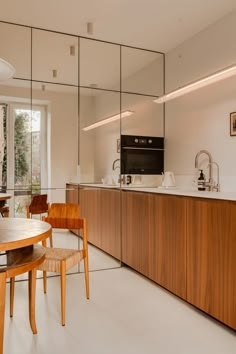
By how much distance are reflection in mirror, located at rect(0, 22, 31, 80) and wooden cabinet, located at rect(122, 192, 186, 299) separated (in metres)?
1.80

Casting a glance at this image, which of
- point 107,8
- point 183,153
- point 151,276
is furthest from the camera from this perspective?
point 183,153

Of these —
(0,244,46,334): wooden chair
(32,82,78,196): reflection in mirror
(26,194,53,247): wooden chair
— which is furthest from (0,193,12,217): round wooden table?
(0,244,46,334): wooden chair

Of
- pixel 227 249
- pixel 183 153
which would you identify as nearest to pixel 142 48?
pixel 183 153

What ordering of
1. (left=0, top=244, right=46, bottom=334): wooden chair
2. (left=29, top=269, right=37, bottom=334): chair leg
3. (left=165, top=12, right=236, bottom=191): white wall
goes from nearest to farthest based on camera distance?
(left=0, top=244, right=46, bottom=334): wooden chair → (left=29, top=269, right=37, bottom=334): chair leg → (left=165, top=12, right=236, bottom=191): white wall

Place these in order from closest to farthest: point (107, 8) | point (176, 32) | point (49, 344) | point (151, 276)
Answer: point (49, 344), point (107, 8), point (151, 276), point (176, 32)

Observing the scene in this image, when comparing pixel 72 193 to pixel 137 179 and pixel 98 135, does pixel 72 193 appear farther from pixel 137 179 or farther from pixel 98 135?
pixel 137 179

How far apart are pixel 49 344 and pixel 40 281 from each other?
1209 millimetres

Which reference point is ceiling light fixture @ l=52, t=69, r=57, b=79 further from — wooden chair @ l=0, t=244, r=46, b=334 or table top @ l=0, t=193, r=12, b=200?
wooden chair @ l=0, t=244, r=46, b=334

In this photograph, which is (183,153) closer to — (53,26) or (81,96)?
(81,96)

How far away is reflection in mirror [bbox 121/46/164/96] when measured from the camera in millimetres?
3736

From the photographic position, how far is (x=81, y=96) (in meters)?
3.52

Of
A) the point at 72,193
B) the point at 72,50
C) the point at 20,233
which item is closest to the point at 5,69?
the point at 20,233

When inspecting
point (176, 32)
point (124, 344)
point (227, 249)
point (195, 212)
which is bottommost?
point (124, 344)

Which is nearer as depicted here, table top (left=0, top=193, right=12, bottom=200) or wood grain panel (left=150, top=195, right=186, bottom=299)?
wood grain panel (left=150, top=195, right=186, bottom=299)
